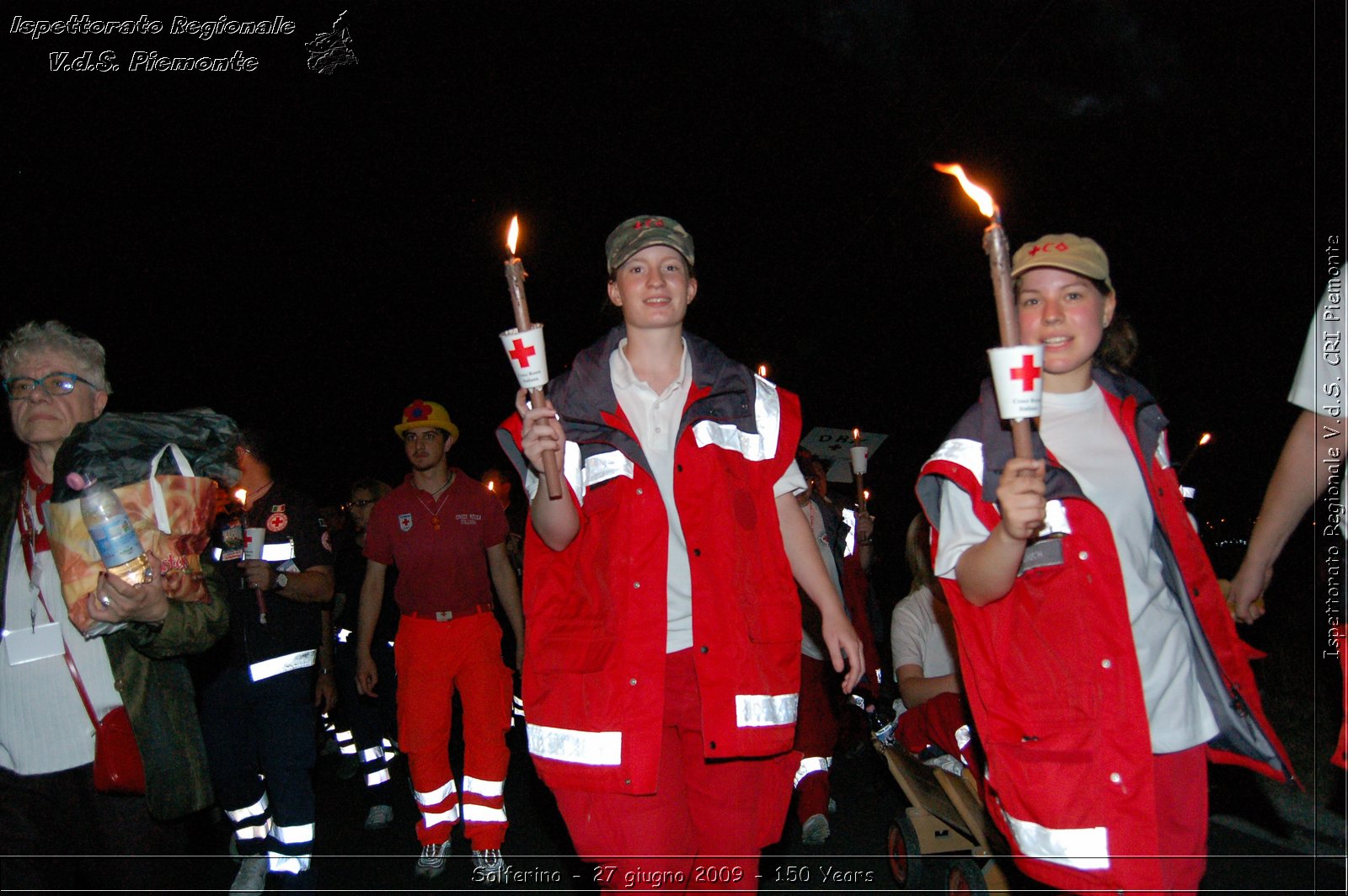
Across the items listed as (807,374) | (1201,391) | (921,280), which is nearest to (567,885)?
(1201,391)

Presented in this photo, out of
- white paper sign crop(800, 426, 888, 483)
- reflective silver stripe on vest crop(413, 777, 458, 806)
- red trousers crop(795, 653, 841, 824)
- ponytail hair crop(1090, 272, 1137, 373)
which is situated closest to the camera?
ponytail hair crop(1090, 272, 1137, 373)

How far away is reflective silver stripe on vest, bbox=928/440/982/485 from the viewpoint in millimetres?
2629

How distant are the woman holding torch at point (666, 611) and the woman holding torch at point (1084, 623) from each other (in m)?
0.57

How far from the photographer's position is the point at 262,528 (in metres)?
5.44

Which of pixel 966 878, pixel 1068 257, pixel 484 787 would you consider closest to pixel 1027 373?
pixel 1068 257

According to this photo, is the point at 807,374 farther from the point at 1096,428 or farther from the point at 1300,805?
the point at 1096,428

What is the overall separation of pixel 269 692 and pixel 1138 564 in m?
4.48

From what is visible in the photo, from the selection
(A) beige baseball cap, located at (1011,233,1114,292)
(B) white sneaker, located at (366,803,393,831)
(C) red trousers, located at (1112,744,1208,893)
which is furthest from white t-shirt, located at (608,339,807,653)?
(B) white sneaker, located at (366,803,393,831)

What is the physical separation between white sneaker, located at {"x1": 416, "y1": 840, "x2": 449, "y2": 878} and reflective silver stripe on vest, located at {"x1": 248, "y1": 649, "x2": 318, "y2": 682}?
4.81 ft

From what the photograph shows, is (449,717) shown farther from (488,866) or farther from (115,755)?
(115,755)

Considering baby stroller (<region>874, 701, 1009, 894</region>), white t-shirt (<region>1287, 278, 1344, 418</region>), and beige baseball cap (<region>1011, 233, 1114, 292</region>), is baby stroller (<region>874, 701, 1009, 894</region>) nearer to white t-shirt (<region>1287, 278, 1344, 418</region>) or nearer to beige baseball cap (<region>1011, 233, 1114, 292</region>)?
white t-shirt (<region>1287, 278, 1344, 418</region>)

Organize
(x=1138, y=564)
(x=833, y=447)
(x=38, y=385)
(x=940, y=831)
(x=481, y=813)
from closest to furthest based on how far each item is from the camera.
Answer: (x=1138, y=564), (x=38, y=385), (x=940, y=831), (x=481, y=813), (x=833, y=447)

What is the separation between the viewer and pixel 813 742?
6.02 m

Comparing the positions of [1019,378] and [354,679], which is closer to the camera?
[1019,378]
